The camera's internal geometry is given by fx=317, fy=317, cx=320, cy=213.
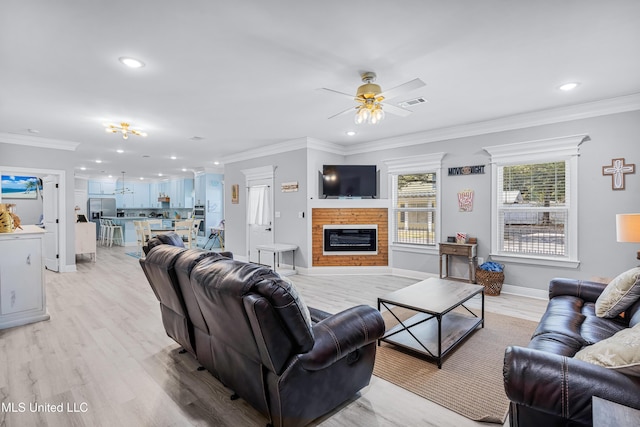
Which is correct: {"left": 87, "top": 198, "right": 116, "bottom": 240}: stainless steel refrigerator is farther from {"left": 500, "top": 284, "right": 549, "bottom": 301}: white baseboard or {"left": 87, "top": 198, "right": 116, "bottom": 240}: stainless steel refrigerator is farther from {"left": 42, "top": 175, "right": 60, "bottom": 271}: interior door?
{"left": 500, "top": 284, "right": 549, "bottom": 301}: white baseboard

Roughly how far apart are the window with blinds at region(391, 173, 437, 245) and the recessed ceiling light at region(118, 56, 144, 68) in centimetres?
454

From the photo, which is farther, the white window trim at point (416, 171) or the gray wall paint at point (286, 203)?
the gray wall paint at point (286, 203)

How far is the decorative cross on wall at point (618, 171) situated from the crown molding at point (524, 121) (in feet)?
2.12

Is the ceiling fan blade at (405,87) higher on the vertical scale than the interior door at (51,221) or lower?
higher

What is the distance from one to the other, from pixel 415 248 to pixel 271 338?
4.65 metres

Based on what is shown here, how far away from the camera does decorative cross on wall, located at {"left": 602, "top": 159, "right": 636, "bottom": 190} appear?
3879 millimetres

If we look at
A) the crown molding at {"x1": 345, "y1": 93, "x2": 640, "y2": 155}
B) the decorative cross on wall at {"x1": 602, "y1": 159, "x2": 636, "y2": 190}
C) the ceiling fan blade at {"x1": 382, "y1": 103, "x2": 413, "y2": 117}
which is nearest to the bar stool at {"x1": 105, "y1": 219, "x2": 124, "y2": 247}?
the crown molding at {"x1": 345, "y1": 93, "x2": 640, "y2": 155}

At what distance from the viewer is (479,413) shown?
202 cm

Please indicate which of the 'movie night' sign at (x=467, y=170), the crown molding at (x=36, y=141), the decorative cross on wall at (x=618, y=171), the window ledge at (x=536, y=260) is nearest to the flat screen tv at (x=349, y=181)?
the 'movie night' sign at (x=467, y=170)

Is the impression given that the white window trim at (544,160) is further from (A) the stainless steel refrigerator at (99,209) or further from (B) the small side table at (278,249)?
(A) the stainless steel refrigerator at (99,209)

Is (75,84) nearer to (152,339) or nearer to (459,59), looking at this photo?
(152,339)

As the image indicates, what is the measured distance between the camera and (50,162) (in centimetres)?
608

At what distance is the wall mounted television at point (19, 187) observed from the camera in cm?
793

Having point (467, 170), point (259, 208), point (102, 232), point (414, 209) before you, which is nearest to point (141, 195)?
point (102, 232)
